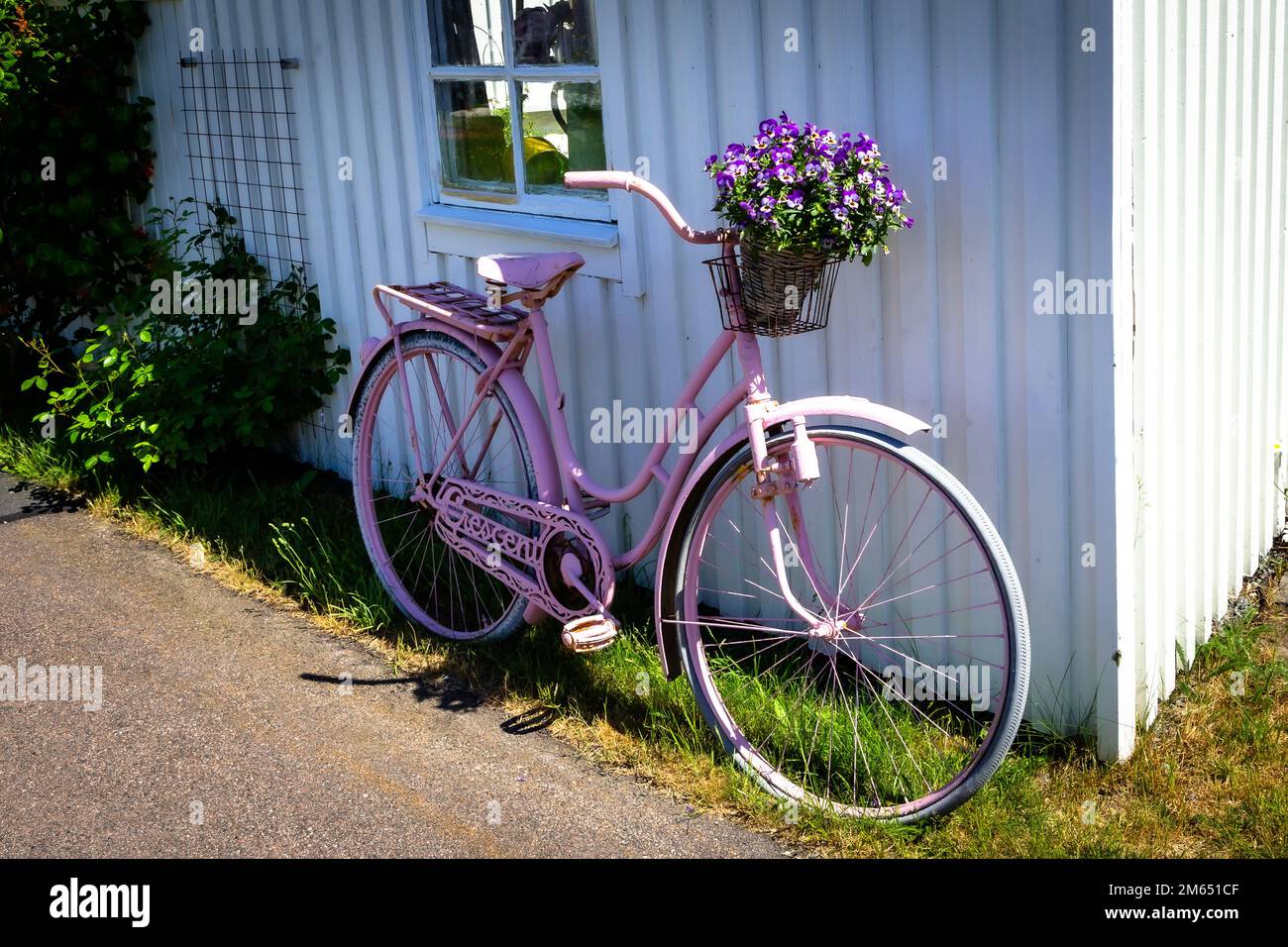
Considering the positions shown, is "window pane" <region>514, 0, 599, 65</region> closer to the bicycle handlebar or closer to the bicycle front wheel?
the bicycle handlebar

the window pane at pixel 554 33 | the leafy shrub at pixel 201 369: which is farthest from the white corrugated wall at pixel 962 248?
the leafy shrub at pixel 201 369

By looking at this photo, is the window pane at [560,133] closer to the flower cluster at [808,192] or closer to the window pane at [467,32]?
the window pane at [467,32]

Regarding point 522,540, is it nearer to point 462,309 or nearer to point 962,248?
point 462,309

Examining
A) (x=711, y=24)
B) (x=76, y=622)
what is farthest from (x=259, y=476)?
(x=711, y=24)

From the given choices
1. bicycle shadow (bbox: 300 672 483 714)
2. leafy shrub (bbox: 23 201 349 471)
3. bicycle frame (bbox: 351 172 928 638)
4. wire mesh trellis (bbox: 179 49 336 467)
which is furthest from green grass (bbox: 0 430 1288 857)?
wire mesh trellis (bbox: 179 49 336 467)

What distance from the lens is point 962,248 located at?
371 centimetres

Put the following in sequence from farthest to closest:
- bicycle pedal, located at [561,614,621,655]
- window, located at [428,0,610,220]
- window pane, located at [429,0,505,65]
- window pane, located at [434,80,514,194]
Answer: window pane, located at [434,80,514,194], window pane, located at [429,0,505,65], window, located at [428,0,610,220], bicycle pedal, located at [561,614,621,655]

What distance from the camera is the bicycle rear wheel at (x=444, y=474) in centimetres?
460

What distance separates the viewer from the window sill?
470 cm

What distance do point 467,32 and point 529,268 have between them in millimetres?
1432

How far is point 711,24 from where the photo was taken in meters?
4.20

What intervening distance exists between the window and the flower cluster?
1353 millimetres
